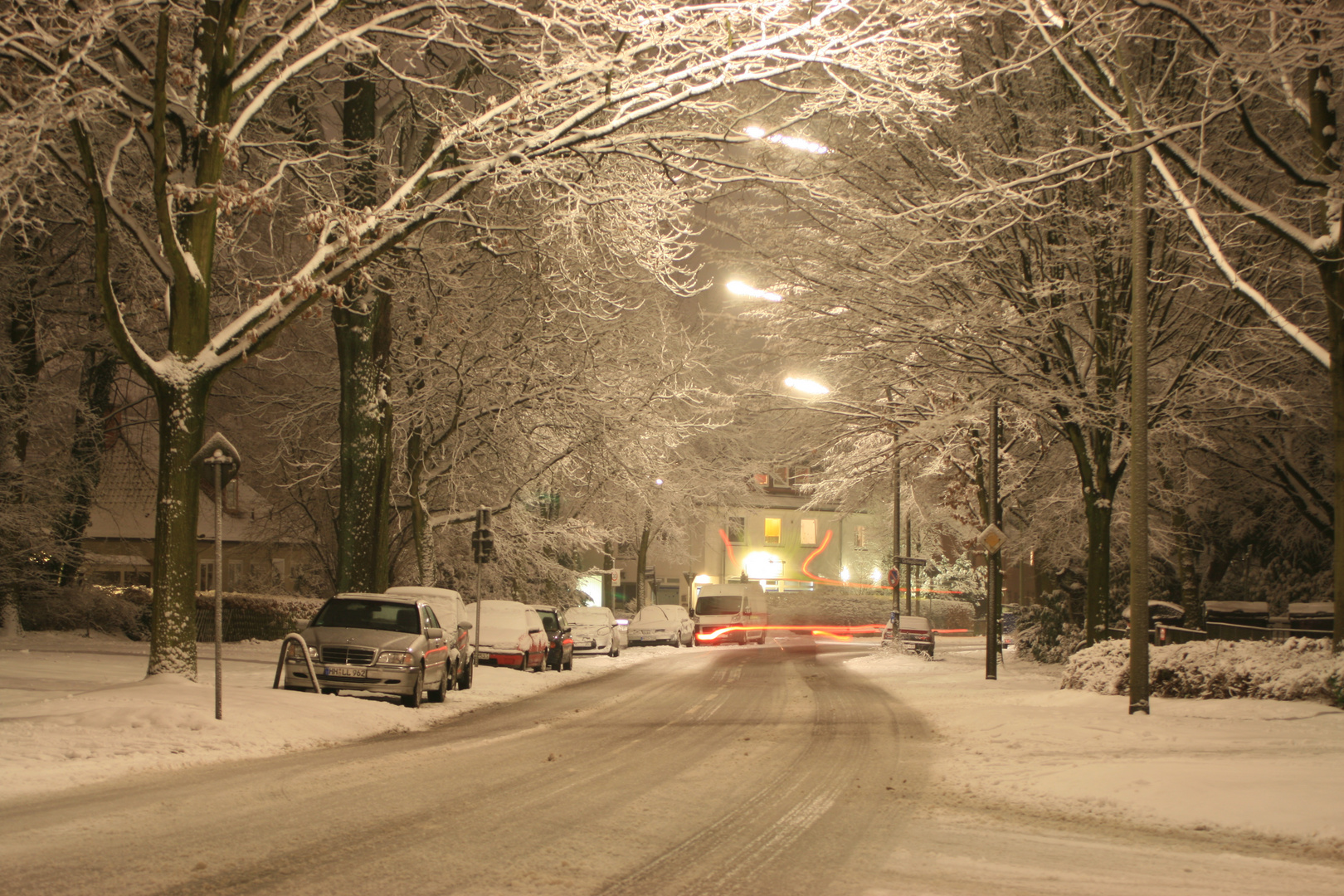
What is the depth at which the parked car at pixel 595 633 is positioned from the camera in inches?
1372

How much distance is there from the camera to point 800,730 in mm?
14195

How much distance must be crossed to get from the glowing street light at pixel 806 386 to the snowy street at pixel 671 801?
1105cm

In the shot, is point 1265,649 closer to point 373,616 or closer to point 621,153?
point 621,153

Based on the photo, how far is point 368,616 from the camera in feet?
54.4

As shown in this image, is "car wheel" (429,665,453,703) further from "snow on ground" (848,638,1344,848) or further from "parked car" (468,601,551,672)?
"parked car" (468,601,551,672)

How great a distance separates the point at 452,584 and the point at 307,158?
24240 mm

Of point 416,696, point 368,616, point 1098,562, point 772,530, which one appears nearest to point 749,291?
point 1098,562

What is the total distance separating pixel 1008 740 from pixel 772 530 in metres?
64.9

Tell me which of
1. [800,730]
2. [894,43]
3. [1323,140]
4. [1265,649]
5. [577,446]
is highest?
[894,43]

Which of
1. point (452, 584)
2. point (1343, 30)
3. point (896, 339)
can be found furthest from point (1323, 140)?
point (452, 584)

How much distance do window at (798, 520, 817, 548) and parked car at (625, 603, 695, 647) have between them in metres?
34.5

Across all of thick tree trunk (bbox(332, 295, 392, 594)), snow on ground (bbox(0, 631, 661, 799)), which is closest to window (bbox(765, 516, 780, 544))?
thick tree trunk (bbox(332, 295, 392, 594))

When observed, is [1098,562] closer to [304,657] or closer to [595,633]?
[304,657]

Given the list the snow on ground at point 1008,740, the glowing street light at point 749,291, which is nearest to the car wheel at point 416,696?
the snow on ground at point 1008,740
